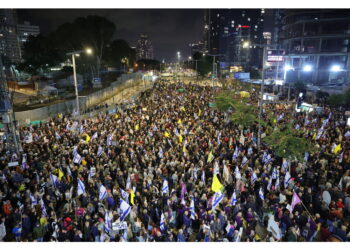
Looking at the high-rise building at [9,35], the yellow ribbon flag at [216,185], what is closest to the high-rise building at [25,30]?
the high-rise building at [9,35]

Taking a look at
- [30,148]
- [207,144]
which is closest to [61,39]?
[30,148]

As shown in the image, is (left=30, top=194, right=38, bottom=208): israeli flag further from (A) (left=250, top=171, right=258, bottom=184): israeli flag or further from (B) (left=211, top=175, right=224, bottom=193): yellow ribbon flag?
(A) (left=250, top=171, right=258, bottom=184): israeli flag

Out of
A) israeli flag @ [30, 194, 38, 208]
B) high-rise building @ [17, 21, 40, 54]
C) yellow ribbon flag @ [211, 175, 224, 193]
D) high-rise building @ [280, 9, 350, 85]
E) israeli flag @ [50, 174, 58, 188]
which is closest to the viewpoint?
israeli flag @ [30, 194, 38, 208]

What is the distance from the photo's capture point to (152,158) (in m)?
12.8

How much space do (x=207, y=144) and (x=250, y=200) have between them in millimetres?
6039

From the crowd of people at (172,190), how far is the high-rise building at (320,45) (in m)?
43.0

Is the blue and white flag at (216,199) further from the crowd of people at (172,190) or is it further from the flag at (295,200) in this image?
the flag at (295,200)

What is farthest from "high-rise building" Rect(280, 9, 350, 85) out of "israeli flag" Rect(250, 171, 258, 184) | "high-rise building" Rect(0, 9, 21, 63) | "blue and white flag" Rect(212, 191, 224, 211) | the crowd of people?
"high-rise building" Rect(0, 9, 21, 63)

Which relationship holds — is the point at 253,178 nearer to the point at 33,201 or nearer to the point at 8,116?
the point at 33,201

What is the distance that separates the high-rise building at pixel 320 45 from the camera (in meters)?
50.8

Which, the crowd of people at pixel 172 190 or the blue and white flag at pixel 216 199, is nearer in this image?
the crowd of people at pixel 172 190

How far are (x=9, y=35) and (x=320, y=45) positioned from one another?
525 ft

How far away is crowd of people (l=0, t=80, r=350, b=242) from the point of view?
7.69m

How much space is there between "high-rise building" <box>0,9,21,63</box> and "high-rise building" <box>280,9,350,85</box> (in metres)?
140
